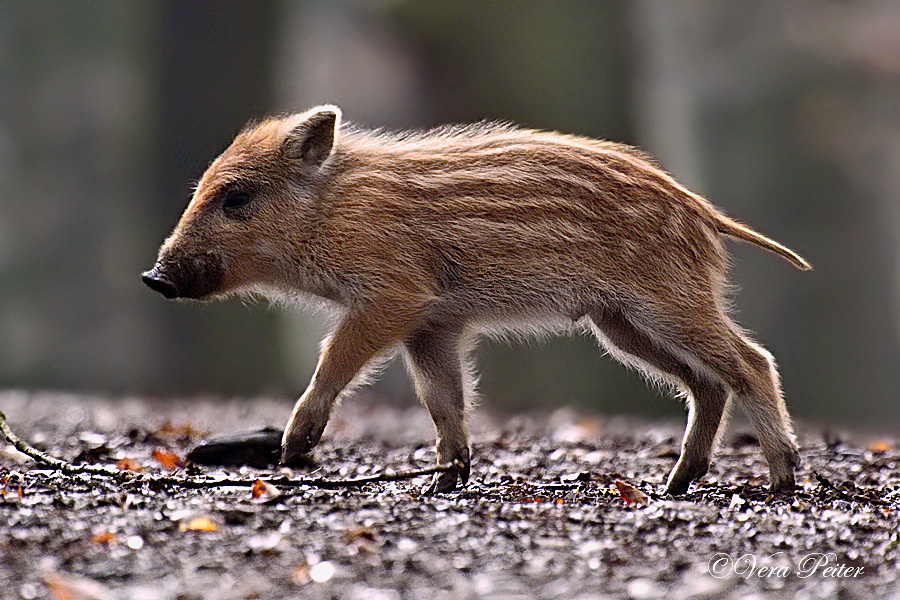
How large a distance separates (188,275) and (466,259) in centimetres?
→ 138

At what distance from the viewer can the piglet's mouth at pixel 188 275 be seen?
625 centimetres

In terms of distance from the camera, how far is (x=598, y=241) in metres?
6.14

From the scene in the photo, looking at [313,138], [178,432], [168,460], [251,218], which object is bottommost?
[178,432]

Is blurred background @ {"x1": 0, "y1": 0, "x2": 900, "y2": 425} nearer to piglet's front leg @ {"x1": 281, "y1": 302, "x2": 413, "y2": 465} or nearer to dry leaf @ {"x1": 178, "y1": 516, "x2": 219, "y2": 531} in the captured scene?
piglet's front leg @ {"x1": 281, "y1": 302, "x2": 413, "y2": 465}

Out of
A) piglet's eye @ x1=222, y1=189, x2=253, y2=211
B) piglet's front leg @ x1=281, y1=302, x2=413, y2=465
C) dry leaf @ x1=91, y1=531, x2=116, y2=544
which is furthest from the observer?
piglet's eye @ x1=222, y1=189, x2=253, y2=211

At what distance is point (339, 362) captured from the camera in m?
5.89

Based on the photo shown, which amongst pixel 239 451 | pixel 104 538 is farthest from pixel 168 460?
pixel 104 538

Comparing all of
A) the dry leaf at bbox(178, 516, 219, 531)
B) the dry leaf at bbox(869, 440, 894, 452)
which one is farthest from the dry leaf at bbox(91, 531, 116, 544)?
the dry leaf at bbox(869, 440, 894, 452)

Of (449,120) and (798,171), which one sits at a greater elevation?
(449,120)

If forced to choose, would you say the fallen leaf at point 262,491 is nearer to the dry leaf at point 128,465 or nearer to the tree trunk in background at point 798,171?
the dry leaf at point 128,465

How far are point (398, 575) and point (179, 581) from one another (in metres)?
0.68

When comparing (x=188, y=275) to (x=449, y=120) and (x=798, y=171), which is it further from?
(x=798, y=171)

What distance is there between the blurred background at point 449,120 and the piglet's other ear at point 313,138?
18.2ft

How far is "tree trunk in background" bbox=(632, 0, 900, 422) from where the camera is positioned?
17.0 m
